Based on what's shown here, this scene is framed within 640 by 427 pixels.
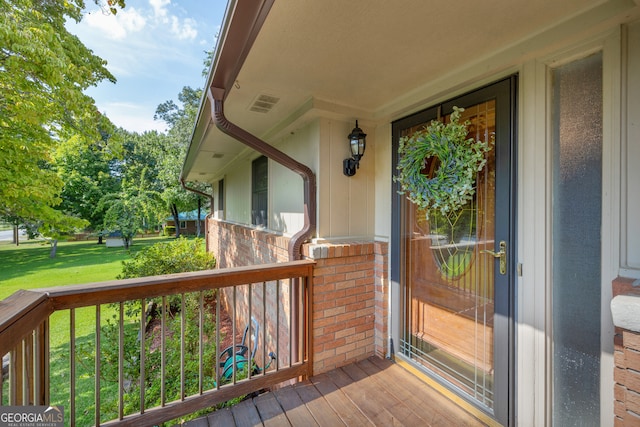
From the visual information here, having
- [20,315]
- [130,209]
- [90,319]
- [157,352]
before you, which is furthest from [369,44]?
[130,209]

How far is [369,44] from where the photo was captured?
1651 millimetres

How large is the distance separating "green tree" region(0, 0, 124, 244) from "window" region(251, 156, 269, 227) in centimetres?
248

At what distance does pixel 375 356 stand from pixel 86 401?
4.01m

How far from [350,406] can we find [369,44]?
245cm

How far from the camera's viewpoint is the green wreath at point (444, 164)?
188 cm

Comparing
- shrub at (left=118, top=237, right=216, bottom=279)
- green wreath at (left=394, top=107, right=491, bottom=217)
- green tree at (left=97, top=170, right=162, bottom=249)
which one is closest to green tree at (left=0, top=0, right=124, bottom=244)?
shrub at (left=118, top=237, right=216, bottom=279)

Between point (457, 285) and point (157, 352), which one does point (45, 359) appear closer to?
point (157, 352)

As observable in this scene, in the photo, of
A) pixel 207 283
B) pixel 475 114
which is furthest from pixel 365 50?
pixel 207 283

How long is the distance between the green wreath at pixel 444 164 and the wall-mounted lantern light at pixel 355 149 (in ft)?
1.41

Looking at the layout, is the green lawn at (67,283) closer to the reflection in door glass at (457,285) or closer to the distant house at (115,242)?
the distant house at (115,242)

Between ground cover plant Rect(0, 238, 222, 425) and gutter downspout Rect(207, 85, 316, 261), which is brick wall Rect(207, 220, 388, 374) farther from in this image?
ground cover plant Rect(0, 238, 222, 425)

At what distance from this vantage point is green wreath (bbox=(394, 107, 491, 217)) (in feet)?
6.18

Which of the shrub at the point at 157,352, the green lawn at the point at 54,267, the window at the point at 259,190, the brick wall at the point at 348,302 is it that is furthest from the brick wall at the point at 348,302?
the green lawn at the point at 54,267

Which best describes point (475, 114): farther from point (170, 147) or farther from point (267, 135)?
point (170, 147)
